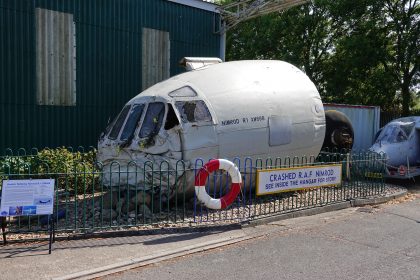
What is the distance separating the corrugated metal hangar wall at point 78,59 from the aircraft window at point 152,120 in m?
4.84

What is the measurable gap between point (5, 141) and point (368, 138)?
13.7 meters

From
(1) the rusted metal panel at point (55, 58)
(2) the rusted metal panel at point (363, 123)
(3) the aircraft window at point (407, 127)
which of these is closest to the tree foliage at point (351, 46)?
(2) the rusted metal panel at point (363, 123)

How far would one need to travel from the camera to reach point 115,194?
29.7ft

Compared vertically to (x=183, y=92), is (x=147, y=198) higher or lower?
lower

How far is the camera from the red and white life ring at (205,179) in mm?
8289

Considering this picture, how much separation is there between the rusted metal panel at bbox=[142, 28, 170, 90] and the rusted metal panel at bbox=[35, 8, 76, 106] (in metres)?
2.55

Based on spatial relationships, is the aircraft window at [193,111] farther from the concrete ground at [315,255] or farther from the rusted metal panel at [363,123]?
the rusted metal panel at [363,123]

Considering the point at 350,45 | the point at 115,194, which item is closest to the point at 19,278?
the point at 115,194

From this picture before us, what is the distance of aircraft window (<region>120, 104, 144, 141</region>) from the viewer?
930 centimetres

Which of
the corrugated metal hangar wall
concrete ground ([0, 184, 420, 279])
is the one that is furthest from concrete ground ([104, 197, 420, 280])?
the corrugated metal hangar wall

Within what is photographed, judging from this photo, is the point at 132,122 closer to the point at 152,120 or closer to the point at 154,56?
the point at 152,120

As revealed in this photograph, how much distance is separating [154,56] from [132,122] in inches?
248

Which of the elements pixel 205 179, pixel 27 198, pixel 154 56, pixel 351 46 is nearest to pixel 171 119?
pixel 205 179

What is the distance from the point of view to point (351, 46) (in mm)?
24516
